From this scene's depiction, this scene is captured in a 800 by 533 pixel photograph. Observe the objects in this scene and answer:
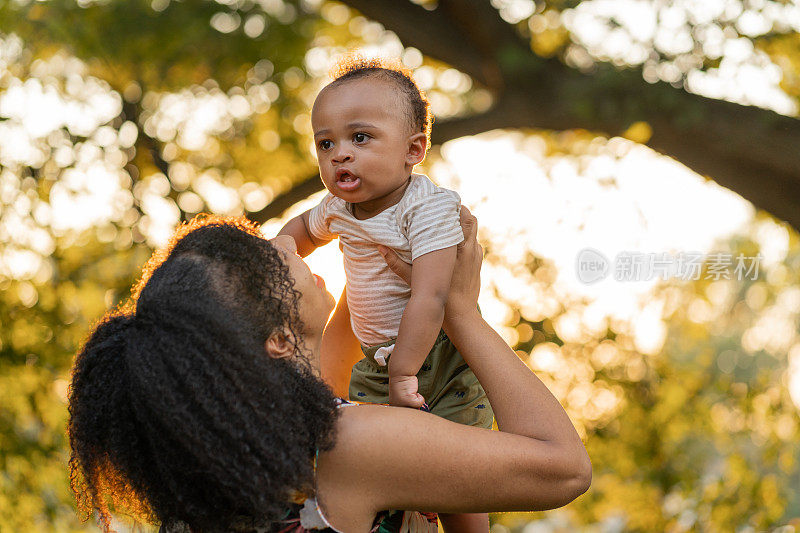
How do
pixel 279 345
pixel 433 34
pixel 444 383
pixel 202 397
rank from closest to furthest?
pixel 202 397, pixel 279 345, pixel 444 383, pixel 433 34

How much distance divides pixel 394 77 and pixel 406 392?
0.73 metres

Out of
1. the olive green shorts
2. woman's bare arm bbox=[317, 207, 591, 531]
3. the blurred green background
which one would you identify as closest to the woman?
woman's bare arm bbox=[317, 207, 591, 531]

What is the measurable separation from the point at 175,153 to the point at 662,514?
17.5ft

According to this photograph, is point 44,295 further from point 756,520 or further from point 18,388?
point 756,520

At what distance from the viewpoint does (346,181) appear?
1.86 metres

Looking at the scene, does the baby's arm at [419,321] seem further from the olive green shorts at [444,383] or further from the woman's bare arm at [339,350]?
the woman's bare arm at [339,350]

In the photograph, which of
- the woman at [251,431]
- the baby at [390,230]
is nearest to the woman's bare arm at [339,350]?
the baby at [390,230]

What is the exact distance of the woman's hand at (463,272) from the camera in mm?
1798

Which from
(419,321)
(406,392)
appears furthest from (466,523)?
(419,321)

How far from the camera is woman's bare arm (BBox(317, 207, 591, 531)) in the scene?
1.48 metres

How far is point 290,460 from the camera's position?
4.76 ft

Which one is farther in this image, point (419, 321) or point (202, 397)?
point (419, 321)

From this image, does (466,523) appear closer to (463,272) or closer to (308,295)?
(463,272)

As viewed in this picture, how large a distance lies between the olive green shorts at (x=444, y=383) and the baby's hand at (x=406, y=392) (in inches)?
6.7
